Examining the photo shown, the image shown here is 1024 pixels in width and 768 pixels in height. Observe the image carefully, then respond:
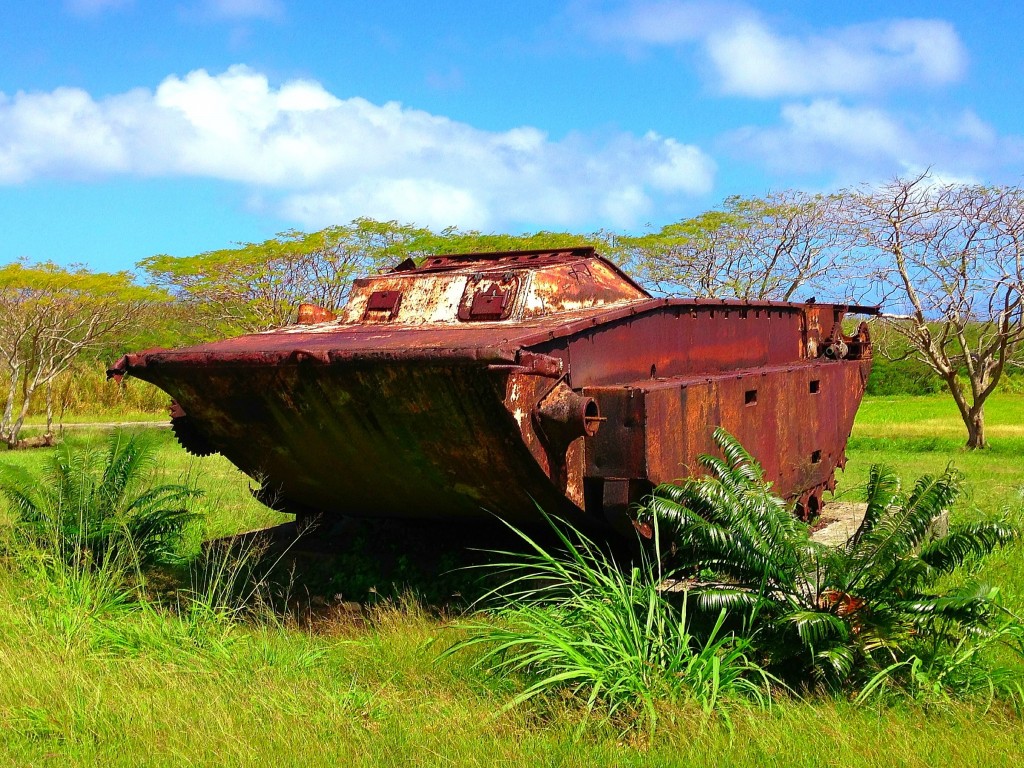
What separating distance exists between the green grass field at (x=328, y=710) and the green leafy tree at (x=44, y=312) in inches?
581

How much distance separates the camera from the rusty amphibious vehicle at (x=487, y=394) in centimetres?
507

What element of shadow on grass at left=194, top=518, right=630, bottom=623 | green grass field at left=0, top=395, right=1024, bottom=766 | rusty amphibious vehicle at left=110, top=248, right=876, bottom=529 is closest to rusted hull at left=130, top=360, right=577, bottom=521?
rusty amphibious vehicle at left=110, top=248, right=876, bottom=529

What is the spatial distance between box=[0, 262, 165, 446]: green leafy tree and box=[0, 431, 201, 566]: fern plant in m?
12.8

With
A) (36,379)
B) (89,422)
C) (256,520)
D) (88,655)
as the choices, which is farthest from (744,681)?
(89,422)

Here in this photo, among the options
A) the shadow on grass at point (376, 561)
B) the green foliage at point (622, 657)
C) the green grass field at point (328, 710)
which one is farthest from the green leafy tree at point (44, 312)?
the green foliage at point (622, 657)

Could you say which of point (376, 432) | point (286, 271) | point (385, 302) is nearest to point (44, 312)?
point (286, 271)

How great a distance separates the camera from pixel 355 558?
682 centimetres

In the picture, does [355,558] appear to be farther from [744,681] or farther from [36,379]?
[36,379]

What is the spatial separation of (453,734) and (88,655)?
211 cm

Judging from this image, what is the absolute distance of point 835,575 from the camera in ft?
14.9

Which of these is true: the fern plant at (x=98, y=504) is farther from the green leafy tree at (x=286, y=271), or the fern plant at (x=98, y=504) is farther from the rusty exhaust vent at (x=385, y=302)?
the green leafy tree at (x=286, y=271)

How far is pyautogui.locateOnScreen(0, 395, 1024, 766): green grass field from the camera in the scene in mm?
3648

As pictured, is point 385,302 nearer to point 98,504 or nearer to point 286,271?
point 98,504

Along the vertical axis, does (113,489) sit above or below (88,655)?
above
